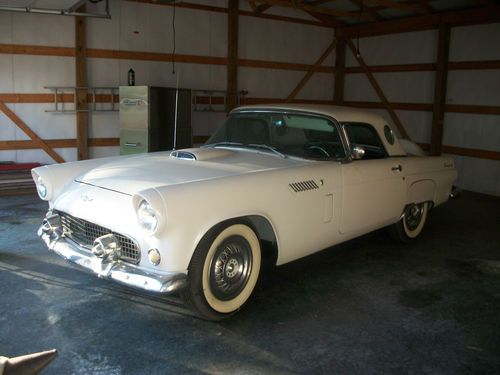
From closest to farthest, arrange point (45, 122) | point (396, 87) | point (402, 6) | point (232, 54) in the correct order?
point (45, 122), point (402, 6), point (232, 54), point (396, 87)

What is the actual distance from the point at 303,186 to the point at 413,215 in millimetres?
2327

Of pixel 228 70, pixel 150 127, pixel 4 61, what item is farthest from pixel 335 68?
pixel 4 61

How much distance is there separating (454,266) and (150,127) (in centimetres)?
563

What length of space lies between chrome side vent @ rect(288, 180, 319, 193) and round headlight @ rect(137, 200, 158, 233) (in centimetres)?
124

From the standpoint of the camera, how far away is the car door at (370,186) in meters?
4.68

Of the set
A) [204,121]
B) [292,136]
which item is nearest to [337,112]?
[292,136]

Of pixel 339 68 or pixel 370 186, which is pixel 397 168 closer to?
pixel 370 186

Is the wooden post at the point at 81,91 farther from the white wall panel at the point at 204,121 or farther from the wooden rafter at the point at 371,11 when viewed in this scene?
the wooden rafter at the point at 371,11

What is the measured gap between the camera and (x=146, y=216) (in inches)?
131

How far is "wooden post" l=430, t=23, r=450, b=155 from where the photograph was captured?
34.0ft

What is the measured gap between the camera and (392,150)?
5.51 m

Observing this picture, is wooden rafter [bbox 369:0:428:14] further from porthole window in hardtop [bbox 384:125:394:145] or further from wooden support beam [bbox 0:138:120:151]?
wooden support beam [bbox 0:138:120:151]

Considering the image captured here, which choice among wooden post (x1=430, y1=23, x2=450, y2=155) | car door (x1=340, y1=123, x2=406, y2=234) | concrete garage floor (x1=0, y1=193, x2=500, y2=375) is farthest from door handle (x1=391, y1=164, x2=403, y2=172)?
wooden post (x1=430, y1=23, x2=450, y2=155)

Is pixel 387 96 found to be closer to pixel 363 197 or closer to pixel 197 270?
pixel 363 197
